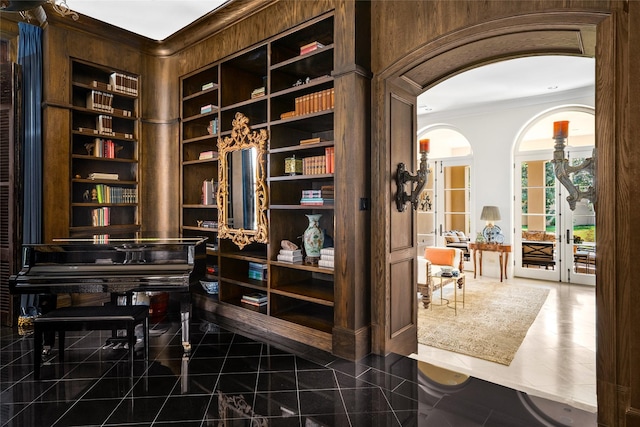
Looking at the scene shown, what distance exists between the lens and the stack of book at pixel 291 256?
3.52m

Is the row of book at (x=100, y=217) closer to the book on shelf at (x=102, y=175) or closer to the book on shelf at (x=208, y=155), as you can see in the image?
the book on shelf at (x=102, y=175)

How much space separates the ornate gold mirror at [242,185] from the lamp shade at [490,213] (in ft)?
17.8

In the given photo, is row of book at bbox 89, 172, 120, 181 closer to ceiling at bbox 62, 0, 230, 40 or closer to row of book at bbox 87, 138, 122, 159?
row of book at bbox 87, 138, 122, 159

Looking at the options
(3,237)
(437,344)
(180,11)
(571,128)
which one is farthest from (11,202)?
(571,128)

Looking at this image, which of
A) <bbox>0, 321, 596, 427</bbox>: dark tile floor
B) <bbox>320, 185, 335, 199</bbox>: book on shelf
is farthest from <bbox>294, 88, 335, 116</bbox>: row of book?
<bbox>0, 321, 596, 427</bbox>: dark tile floor

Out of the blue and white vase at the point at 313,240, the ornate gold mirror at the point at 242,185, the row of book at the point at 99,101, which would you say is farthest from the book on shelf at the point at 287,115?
the row of book at the point at 99,101

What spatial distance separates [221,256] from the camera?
413 cm

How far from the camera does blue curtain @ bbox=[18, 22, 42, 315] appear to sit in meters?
3.90

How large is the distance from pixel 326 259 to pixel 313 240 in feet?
0.96

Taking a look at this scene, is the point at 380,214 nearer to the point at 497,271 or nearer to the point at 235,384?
the point at 235,384

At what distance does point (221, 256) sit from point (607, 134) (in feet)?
11.4

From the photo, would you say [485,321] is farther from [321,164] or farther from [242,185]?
Result: [242,185]

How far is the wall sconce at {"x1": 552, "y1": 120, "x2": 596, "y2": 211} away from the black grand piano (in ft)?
8.85

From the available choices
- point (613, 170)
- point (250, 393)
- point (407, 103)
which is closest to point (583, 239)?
point (407, 103)
